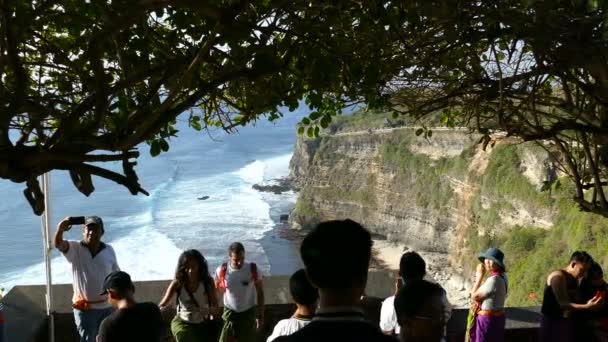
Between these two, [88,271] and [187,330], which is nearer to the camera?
[187,330]

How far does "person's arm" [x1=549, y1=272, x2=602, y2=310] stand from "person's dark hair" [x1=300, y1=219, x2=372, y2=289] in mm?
2926

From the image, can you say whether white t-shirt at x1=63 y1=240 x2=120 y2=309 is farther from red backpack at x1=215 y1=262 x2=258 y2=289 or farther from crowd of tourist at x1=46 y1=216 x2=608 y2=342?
red backpack at x1=215 y1=262 x2=258 y2=289

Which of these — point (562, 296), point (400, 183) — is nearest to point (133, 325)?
point (562, 296)

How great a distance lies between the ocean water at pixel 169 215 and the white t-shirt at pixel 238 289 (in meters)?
24.9

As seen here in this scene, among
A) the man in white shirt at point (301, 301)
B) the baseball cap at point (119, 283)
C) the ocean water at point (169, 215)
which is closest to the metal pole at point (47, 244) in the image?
the baseball cap at point (119, 283)

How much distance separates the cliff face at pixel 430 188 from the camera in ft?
123

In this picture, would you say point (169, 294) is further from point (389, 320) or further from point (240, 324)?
point (389, 320)

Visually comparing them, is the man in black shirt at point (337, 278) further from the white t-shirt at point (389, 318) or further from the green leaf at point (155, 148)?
the white t-shirt at point (389, 318)

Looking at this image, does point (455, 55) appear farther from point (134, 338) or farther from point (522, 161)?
point (522, 161)

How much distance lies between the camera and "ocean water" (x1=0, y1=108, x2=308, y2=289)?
3988 centimetres

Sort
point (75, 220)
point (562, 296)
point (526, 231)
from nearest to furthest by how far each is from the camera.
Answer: point (562, 296) < point (75, 220) < point (526, 231)

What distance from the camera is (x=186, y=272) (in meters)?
4.22

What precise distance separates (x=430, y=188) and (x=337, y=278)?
43622mm

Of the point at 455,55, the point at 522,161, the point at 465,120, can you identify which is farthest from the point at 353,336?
the point at 522,161
